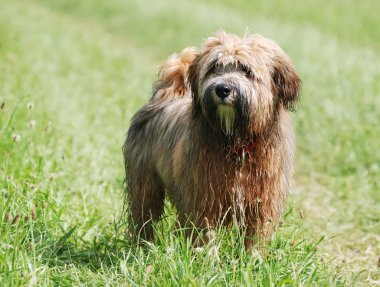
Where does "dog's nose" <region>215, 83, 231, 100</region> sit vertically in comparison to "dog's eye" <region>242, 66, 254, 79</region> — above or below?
below

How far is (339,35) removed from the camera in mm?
16812

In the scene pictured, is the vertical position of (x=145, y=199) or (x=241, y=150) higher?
(x=241, y=150)

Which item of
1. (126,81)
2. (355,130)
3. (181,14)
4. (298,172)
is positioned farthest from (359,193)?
(181,14)

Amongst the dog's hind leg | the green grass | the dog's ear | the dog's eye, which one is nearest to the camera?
the green grass

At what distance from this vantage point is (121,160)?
25.4 ft

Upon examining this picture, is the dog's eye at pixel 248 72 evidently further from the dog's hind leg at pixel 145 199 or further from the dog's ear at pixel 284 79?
the dog's hind leg at pixel 145 199

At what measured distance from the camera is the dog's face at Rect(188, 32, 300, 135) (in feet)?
14.3

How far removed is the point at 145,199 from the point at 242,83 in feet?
4.85

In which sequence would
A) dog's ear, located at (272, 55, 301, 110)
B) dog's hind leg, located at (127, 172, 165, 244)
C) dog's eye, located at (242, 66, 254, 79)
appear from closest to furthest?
dog's eye, located at (242, 66, 254, 79) < dog's ear, located at (272, 55, 301, 110) < dog's hind leg, located at (127, 172, 165, 244)

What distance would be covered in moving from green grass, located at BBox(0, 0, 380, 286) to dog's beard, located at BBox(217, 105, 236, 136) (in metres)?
0.67

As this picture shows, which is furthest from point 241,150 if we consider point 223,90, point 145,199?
point 145,199

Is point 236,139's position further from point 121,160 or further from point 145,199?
point 121,160

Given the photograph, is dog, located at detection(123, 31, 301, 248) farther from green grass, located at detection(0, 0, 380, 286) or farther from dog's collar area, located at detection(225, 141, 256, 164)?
green grass, located at detection(0, 0, 380, 286)

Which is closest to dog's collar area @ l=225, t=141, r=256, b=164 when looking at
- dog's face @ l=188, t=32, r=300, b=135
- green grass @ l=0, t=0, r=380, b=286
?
dog's face @ l=188, t=32, r=300, b=135
